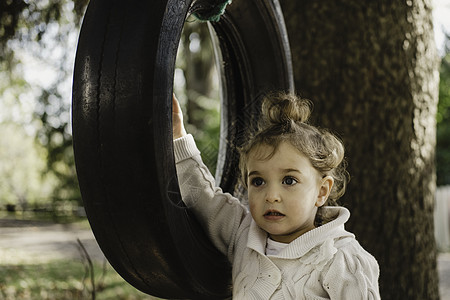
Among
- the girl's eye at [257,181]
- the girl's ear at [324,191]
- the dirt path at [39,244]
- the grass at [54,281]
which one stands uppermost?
the girl's eye at [257,181]

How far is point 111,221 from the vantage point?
1.54 meters

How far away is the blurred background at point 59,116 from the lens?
4.49 m

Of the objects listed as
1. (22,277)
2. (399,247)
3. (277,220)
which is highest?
(277,220)

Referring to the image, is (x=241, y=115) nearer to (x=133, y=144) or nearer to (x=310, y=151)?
(x=310, y=151)

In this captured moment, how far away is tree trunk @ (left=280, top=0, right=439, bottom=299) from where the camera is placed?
333 centimetres

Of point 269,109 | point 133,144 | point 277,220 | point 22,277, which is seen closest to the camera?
point 133,144

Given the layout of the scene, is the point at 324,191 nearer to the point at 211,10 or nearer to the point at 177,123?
the point at 177,123

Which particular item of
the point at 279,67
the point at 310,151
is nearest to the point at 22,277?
the point at 279,67

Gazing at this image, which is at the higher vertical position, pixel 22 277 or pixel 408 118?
pixel 408 118

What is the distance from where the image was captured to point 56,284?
7.46 meters

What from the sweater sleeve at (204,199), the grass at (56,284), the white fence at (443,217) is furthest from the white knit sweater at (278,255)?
the white fence at (443,217)

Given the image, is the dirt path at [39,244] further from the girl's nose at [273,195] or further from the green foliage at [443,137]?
the green foliage at [443,137]

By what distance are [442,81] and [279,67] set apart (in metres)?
12.7

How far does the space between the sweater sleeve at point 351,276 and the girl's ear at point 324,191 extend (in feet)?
0.69
